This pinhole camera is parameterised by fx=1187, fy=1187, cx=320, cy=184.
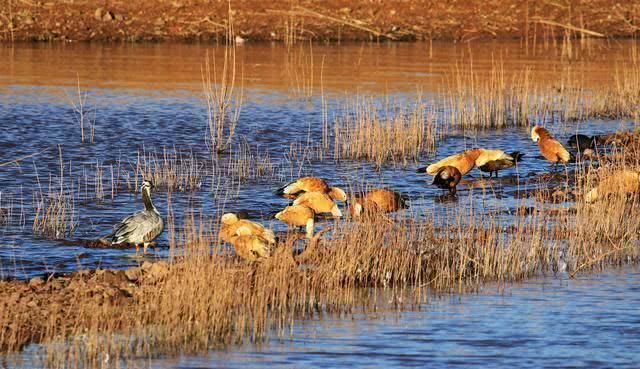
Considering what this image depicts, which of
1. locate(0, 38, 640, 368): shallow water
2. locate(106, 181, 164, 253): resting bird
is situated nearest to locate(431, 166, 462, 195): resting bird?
locate(0, 38, 640, 368): shallow water

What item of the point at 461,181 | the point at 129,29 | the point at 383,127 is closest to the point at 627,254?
the point at 461,181

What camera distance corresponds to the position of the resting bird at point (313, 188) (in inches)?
579

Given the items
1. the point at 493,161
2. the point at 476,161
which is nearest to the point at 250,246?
the point at 476,161

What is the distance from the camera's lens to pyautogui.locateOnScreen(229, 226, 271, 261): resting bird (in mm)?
11223

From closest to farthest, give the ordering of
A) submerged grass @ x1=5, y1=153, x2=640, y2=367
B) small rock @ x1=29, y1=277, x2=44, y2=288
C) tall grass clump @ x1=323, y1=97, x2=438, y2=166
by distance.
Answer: submerged grass @ x1=5, y1=153, x2=640, y2=367 → small rock @ x1=29, y1=277, x2=44, y2=288 → tall grass clump @ x1=323, y1=97, x2=438, y2=166

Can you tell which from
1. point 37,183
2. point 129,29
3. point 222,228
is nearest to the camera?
point 222,228

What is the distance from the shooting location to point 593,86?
95.5ft

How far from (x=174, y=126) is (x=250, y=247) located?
41.5 ft

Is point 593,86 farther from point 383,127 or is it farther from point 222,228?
point 222,228

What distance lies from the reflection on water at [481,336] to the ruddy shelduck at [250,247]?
142 centimetres

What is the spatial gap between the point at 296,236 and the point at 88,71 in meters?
21.1

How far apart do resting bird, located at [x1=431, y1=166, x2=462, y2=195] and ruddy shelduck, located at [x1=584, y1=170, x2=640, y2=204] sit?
8.00 feet

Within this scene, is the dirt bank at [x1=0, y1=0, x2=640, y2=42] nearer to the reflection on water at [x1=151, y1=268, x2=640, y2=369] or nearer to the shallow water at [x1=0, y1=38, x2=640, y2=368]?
the shallow water at [x1=0, y1=38, x2=640, y2=368]

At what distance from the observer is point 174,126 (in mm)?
23656
